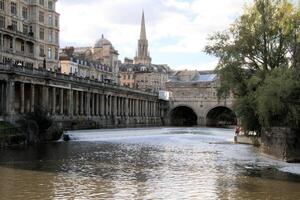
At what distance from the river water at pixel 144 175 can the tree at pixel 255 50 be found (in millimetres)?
6155

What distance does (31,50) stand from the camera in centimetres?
10288

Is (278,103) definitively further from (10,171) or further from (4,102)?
(4,102)

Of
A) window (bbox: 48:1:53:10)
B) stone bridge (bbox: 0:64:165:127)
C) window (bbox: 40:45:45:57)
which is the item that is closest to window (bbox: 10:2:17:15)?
Result: window (bbox: 40:45:45:57)

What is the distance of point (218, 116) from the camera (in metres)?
192

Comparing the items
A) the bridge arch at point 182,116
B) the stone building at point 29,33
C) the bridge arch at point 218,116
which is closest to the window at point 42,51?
the stone building at point 29,33

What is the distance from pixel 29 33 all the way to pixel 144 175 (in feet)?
234

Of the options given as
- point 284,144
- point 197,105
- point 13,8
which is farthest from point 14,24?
point 197,105

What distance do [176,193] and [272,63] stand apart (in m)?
32.5

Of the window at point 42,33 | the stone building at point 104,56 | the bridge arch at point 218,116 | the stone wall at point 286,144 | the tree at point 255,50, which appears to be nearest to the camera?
the stone wall at point 286,144

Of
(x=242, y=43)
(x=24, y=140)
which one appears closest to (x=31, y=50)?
(x=24, y=140)

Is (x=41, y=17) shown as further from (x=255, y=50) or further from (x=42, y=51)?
(x=255, y=50)

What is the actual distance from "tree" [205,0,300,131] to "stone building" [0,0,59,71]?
135ft

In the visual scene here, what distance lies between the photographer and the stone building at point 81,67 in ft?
459

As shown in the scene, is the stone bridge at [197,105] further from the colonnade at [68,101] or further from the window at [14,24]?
the window at [14,24]
